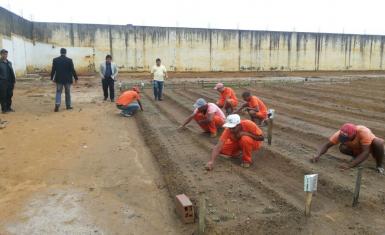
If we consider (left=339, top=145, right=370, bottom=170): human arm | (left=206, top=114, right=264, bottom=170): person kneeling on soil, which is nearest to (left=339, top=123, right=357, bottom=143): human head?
(left=339, top=145, right=370, bottom=170): human arm

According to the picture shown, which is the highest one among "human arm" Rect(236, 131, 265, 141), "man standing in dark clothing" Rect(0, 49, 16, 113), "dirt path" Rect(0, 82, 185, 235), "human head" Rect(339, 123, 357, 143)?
"man standing in dark clothing" Rect(0, 49, 16, 113)

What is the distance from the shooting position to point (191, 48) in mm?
27094

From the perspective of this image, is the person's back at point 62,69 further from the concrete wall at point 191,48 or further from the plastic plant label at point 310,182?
the concrete wall at point 191,48

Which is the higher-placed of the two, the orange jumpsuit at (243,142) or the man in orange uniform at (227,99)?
the man in orange uniform at (227,99)

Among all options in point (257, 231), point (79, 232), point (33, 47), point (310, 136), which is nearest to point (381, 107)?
point (310, 136)

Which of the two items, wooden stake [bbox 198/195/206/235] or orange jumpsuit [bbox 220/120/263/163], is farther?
orange jumpsuit [bbox 220/120/263/163]

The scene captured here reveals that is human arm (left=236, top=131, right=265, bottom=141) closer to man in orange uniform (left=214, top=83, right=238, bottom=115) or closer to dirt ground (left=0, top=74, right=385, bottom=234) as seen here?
dirt ground (left=0, top=74, right=385, bottom=234)

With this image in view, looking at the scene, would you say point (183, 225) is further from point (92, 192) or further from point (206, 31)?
point (206, 31)

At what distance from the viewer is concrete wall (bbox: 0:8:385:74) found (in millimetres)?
23516

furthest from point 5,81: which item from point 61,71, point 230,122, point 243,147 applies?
point 243,147

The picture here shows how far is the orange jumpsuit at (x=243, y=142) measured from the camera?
214 inches

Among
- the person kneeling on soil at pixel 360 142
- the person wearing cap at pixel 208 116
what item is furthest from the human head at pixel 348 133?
the person wearing cap at pixel 208 116

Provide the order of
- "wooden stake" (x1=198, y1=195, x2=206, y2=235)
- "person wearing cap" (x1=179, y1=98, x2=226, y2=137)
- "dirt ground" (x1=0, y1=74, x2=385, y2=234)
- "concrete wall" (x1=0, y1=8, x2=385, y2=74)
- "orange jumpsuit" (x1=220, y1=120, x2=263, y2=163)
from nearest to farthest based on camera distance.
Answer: "wooden stake" (x1=198, y1=195, x2=206, y2=235) < "dirt ground" (x1=0, y1=74, x2=385, y2=234) < "orange jumpsuit" (x1=220, y1=120, x2=263, y2=163) < "person wearing cap" (x1=179, y1=98, x2=226, y2=137) < "concrete wall" (x1=0, y1=8, x2=385, y2=74)

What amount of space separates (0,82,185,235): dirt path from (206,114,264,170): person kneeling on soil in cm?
91
